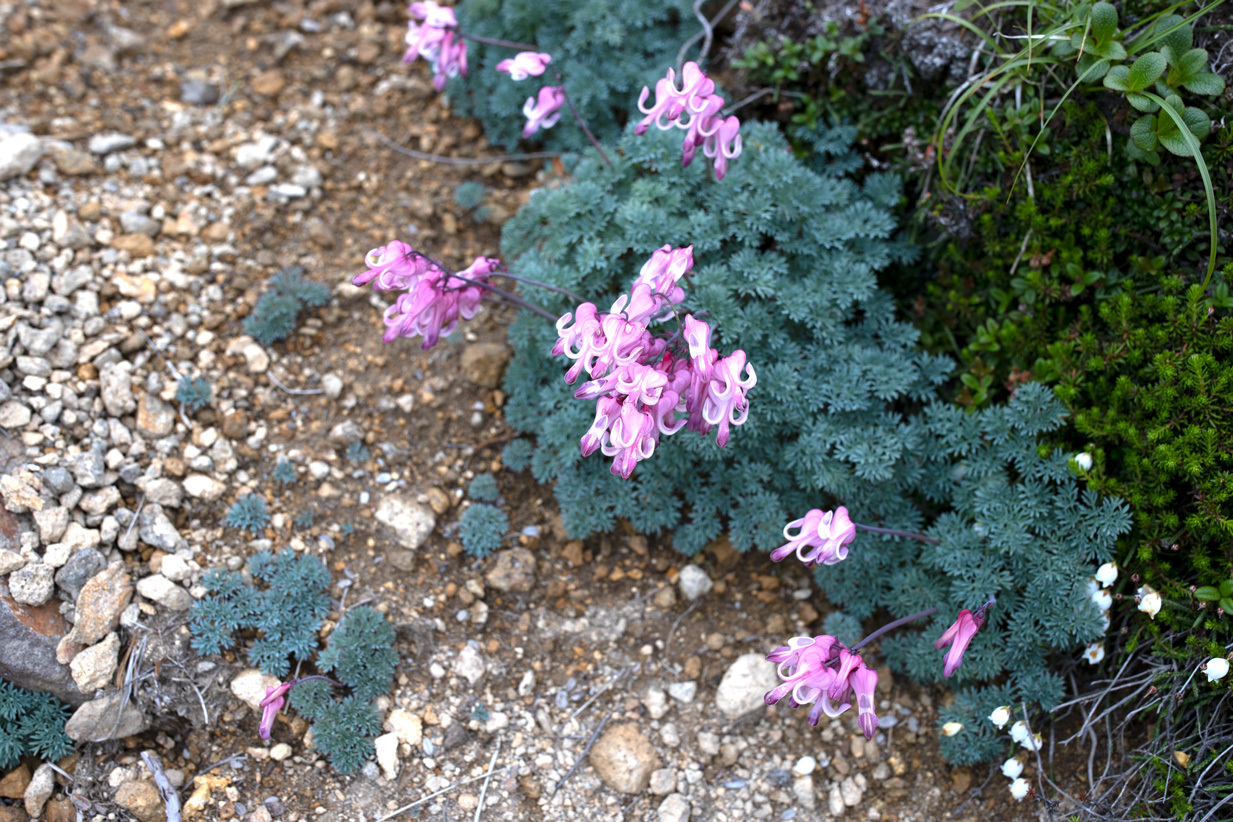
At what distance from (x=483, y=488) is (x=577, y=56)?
2388 mm

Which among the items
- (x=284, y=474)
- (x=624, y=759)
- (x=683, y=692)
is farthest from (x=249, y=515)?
(x=683, y=692)

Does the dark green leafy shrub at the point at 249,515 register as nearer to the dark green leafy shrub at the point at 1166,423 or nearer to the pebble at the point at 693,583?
the pebble at the point at 693,583

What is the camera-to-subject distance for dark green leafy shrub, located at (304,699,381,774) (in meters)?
3.06

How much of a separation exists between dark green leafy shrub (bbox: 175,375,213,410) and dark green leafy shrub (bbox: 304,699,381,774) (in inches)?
56.4

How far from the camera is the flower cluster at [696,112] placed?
305cm

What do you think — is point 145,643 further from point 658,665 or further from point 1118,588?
point 1118,588

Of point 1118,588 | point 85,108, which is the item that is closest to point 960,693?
point 1118,588

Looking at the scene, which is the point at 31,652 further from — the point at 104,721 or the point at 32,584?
the point at 104,721

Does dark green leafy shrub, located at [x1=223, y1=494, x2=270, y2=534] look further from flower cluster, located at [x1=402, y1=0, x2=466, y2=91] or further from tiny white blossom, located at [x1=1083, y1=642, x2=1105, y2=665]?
tiny white blossom, located at [x1=1083, y1=642, x2=1105, y2=665]

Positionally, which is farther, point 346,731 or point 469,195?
point 469,195

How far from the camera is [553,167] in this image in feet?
14.8

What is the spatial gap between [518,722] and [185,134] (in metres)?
3.46

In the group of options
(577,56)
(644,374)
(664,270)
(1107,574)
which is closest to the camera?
(644,374)

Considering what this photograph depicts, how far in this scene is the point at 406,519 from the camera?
361cm
